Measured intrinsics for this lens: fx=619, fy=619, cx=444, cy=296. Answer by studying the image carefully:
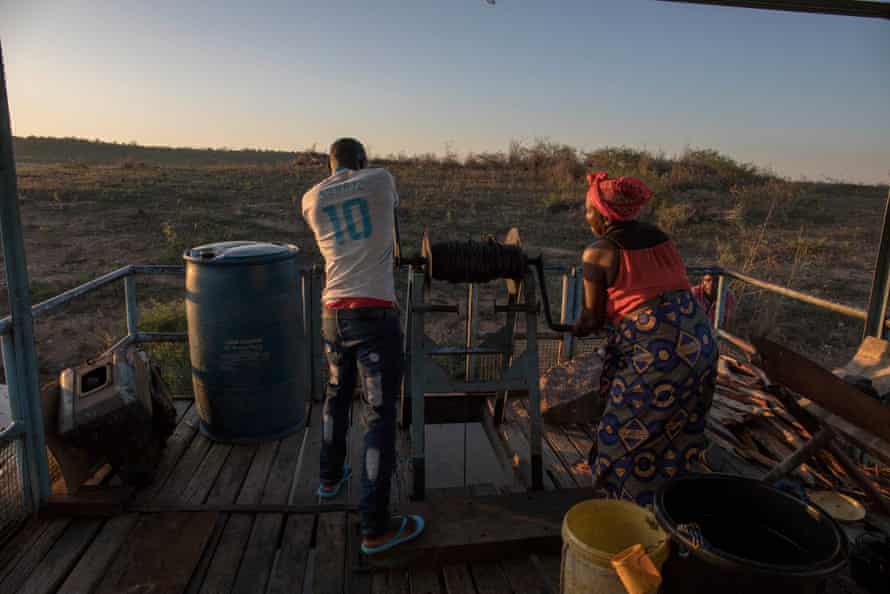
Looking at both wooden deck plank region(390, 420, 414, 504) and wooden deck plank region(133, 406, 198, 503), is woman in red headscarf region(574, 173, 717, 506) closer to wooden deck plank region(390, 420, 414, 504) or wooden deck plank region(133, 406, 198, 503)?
wooden deck plank region(390, 420, 414, 504)

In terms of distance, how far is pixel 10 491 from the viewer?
3420mm

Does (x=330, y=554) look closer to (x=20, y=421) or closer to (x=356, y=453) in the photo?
(x=356, y=453)

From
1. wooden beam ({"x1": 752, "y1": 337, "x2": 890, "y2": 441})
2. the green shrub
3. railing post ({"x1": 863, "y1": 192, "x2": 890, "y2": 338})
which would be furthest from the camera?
the green shrub

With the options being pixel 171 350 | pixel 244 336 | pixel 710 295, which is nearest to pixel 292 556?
pixel 244 336

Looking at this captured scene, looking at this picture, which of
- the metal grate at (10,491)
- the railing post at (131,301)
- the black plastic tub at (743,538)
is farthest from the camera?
the railing post at (131,301)

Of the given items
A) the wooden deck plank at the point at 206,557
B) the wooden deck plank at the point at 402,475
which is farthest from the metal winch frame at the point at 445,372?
the wooden deck plank at the point at 206,557

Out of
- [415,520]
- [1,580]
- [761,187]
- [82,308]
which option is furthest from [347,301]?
[761,187]

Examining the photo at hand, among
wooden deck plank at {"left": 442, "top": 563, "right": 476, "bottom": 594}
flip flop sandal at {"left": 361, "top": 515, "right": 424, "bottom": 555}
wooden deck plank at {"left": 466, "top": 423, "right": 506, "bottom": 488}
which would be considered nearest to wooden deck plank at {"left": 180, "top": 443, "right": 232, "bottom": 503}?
flip flop sandal at {"left": 361, "top": 515, "right": 424, "bottom": 555}

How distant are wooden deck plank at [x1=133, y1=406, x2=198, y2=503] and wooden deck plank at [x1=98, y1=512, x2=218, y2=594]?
31cm

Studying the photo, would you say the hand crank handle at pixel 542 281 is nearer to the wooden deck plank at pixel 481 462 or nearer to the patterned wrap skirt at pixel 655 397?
the patterned wrap skirt at pixel 655 397

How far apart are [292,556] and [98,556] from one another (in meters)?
1.00

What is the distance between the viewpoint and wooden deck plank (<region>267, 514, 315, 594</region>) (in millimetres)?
3088

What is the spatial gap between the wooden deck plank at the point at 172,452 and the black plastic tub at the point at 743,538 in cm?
309

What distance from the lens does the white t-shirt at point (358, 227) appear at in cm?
321
